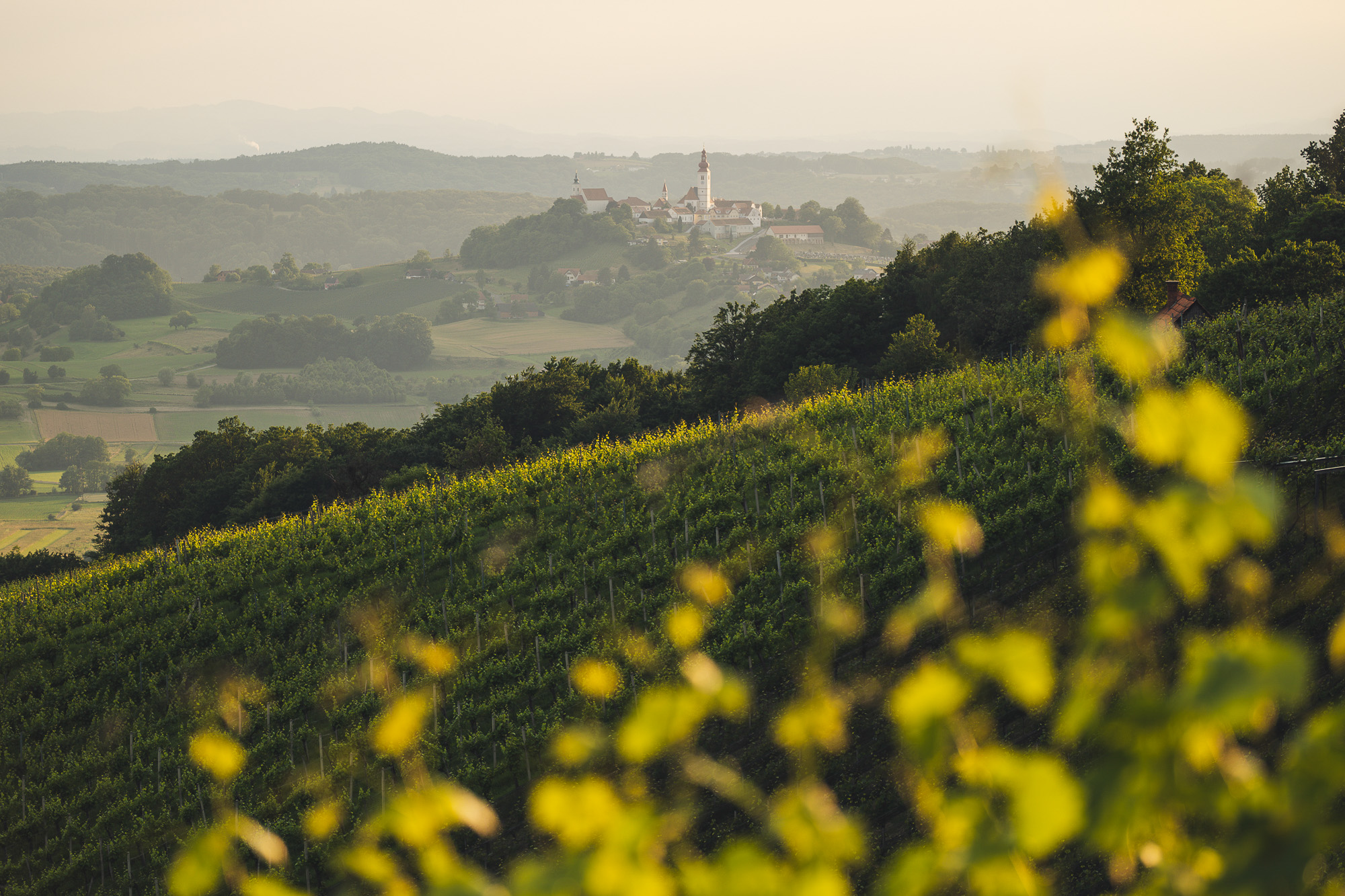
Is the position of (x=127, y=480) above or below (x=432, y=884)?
below

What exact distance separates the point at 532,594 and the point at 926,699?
1903cm

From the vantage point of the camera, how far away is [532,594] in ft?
64.6

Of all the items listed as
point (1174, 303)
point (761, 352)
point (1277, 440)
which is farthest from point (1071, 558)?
point (761, 352)

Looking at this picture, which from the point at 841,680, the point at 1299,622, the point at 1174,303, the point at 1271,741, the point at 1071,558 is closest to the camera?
the point at 1271,741

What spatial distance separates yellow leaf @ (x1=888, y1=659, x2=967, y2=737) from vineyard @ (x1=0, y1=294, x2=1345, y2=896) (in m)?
11.7

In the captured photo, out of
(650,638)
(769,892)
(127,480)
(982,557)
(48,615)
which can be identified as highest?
(769,892)

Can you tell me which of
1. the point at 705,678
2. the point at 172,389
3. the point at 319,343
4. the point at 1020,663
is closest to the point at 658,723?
the point at 705,678

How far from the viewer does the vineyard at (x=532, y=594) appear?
14.8 meters

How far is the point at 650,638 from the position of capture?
1670cm

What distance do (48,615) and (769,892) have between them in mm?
26227

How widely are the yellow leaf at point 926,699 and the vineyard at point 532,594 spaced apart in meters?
11.7

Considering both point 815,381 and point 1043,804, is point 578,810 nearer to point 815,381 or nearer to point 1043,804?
point 1043,804

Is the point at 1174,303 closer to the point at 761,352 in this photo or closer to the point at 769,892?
the point at 761,352

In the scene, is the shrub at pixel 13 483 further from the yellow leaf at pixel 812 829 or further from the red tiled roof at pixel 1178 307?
the yellow leaf at pixel 812 829
